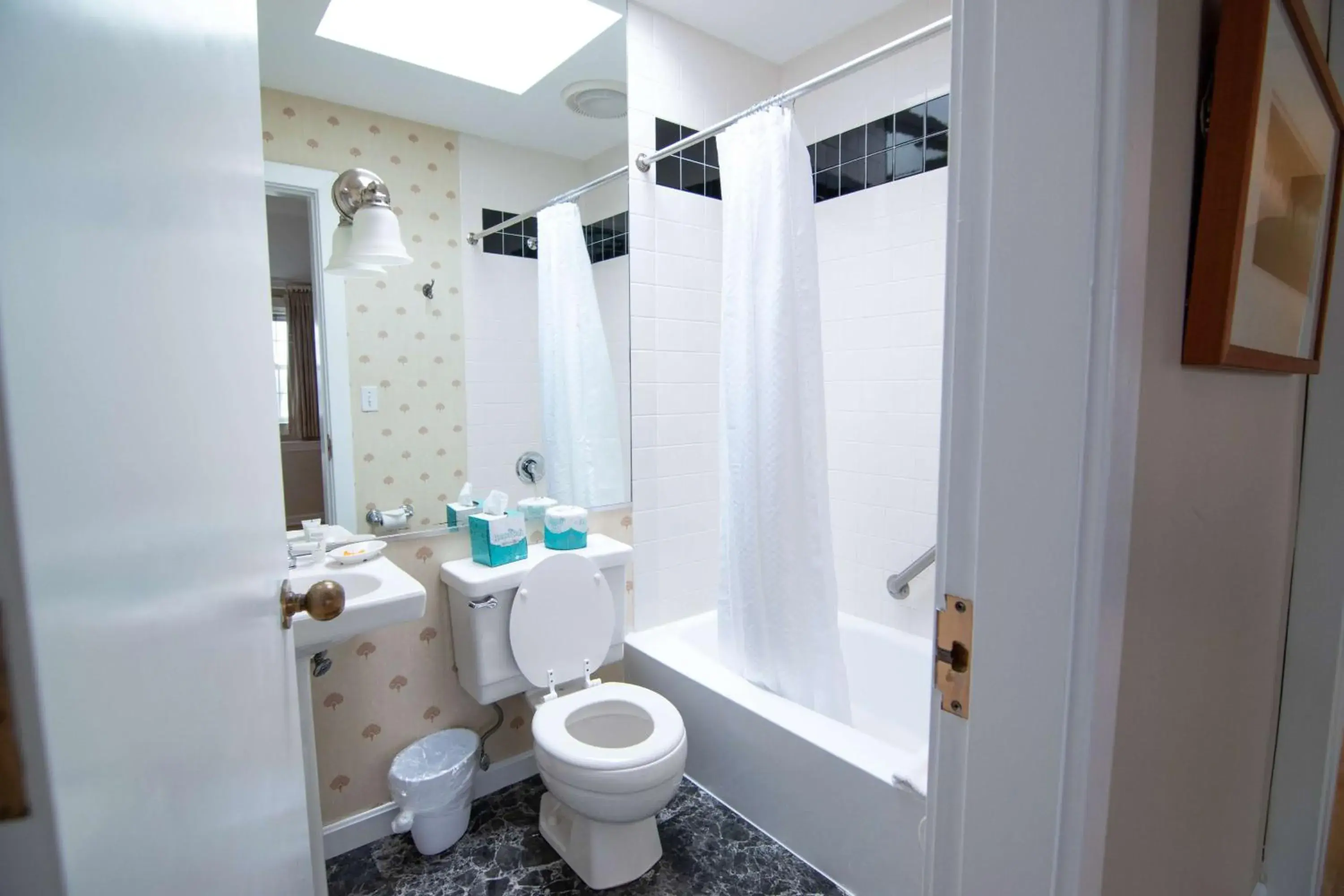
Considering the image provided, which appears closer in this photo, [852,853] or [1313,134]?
[1313,134]

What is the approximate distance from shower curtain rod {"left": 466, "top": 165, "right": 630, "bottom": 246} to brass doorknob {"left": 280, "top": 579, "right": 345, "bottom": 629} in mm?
1402

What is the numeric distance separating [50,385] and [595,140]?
2.07m

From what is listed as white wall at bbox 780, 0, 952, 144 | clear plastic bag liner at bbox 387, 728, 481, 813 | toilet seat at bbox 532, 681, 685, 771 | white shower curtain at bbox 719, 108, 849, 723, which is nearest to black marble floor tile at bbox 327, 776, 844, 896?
clear plastic bag liner at bbox 387, 728, 481, 813

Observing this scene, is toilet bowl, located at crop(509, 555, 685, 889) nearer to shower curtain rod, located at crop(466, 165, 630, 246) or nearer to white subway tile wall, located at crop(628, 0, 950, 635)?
white subway tile wall, located at crop(628, 0, 950, 635)

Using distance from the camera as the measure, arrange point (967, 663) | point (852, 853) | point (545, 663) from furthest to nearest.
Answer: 1. point (545, 663)
2. point (852, 853)
3. point (967, 663)

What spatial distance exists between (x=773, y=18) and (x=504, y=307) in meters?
1.37

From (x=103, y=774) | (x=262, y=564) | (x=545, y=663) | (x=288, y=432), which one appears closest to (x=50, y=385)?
(x=103, y=774)

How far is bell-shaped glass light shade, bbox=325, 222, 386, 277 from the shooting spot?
164 cm

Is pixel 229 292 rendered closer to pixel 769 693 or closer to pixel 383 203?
pixel 383 203

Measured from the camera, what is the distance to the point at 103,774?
Result: 33cm

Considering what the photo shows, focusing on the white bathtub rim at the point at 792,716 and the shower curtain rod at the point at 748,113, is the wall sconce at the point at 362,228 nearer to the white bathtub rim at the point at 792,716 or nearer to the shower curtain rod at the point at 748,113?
the shower curtain rod at the point at 748,113

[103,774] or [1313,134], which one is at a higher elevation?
[1313,134]

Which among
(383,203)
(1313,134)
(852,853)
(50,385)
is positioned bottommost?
(852,853)

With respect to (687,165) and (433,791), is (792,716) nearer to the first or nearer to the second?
(433,791)
